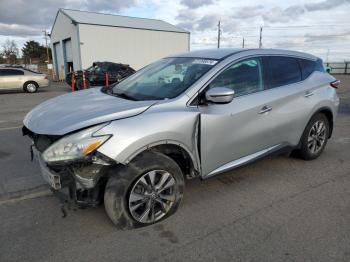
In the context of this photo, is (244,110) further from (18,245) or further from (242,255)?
(18,245)

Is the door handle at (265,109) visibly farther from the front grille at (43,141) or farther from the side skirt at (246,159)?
the front grille at (43,141)

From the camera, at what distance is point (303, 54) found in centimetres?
475

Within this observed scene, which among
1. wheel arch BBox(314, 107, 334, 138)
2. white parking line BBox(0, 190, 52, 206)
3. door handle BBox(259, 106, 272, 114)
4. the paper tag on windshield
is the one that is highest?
the paper tag on windshield

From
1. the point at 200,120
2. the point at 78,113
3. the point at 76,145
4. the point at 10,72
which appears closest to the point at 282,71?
the point at 200,120

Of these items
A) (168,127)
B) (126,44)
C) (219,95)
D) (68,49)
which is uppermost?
(126,44)

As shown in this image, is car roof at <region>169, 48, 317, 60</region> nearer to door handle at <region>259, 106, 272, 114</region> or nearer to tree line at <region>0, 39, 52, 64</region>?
door handle at <region>259, 106, 272, 114</region>

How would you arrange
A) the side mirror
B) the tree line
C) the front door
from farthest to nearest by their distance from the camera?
the tree line, the front door, the side mirror

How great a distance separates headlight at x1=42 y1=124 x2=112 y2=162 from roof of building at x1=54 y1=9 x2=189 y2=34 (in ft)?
81.1

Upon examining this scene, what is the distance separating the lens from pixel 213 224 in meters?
3.10

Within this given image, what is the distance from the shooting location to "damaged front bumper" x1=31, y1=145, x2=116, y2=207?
8.78 ft

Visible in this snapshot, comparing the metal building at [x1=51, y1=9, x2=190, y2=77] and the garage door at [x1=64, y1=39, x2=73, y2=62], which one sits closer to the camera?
the metal building at [x1=51, y1=9, x2=190, y2=77]

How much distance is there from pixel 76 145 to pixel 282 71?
9.55ft

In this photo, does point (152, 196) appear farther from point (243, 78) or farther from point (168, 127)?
point (243, 78)

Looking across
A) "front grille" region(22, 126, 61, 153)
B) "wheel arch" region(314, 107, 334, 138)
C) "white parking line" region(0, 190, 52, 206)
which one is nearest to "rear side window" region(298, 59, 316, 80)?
"wheel arch" region(314, 107, 334, 138)
